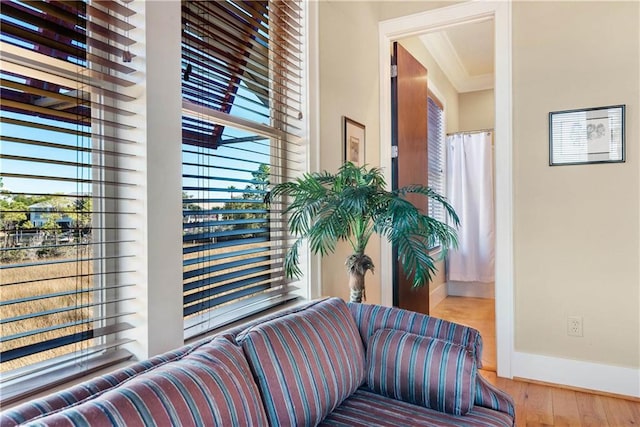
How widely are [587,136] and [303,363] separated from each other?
227 centimetres

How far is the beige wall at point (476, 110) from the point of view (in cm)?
521

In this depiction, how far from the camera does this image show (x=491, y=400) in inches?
53.9

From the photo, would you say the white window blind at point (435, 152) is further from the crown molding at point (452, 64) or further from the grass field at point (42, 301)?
the grass field at point (42, 301)

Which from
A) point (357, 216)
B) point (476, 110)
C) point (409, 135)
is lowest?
point (357, 216)

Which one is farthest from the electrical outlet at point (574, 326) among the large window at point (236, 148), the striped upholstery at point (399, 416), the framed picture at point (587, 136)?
the large window at point (236, 148)

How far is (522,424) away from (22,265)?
2.28m

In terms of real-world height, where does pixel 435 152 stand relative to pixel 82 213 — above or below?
above

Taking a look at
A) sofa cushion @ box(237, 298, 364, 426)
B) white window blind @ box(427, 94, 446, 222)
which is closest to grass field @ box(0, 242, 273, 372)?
sofa cushion @ box(237, 298, 364, 426)

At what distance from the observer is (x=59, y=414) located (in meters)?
0.73

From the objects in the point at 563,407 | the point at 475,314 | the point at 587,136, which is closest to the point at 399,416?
the point at 563,407

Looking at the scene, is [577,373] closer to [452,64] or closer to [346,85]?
[346,85]

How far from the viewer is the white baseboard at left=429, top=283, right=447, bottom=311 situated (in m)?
4.47

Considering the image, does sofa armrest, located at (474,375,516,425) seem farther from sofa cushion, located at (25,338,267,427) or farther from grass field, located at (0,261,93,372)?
grass field, located at (0,261,93,372)

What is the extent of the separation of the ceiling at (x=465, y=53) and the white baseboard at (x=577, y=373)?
8.73 ft
